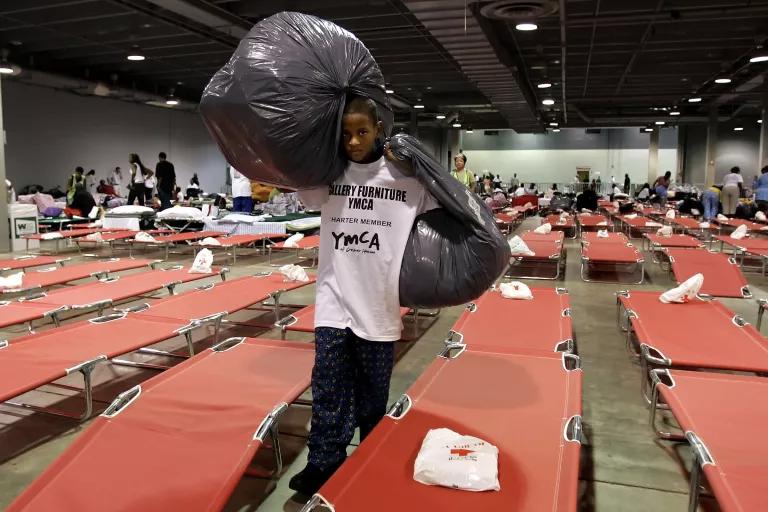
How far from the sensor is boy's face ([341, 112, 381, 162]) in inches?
70.2

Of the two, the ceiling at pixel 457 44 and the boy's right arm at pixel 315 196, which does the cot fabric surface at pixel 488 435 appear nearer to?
the boy's right arm at pixel 315 196

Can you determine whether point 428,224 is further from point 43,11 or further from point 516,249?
point 43,11

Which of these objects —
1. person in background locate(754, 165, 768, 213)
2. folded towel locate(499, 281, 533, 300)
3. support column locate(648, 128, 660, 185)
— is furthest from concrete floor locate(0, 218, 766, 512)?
support column locate(648, 128, 660, 185)

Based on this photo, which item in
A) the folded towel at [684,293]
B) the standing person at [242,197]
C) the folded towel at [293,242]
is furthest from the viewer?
the standing person at [242,197]

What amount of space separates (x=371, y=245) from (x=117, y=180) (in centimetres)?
1838

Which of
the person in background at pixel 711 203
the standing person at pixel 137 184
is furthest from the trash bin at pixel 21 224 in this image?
the person in background at pixel 711 203

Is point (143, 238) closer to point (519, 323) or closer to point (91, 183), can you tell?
point (519, 323)

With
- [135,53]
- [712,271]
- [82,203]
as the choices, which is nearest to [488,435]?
[712,271]

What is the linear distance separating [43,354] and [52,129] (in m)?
15.9

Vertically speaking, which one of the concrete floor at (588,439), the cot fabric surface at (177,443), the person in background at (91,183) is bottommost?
the concrete floor at (588,439)

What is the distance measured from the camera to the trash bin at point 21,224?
9.23m

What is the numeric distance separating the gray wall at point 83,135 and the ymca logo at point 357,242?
53.0 ft

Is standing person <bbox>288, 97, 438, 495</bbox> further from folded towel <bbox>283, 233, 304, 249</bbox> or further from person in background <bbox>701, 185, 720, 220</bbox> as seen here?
person in background <bbox>701, 185, 720, 220</bbox>

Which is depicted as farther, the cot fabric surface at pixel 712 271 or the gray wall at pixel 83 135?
the gray wall at pixel 83 135
